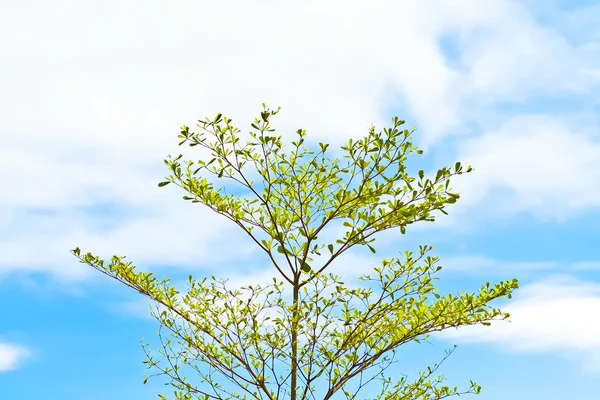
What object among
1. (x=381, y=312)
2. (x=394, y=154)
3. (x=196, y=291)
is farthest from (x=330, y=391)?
(x=394, y=154)

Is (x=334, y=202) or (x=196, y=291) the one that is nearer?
(x=334, y=202)

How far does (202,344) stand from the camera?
21.8 ft

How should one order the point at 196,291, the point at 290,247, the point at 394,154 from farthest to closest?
1. the point at 196,291
2. the point at 290,247
3. the point at 394,154

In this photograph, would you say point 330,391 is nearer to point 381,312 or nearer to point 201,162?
point 381,312

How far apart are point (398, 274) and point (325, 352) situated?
1.03 m

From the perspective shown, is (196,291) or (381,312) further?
(196,291)

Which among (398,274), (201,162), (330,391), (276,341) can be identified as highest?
(201,162)

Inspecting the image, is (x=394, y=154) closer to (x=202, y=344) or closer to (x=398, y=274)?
(x=398, y=274)

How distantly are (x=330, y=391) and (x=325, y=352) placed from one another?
0.44 m

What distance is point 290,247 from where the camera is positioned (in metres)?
6.41

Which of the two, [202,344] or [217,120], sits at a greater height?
[217,120]

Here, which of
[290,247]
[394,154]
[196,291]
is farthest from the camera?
[196,291]

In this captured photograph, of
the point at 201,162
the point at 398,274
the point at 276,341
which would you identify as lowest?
the point at 276,341

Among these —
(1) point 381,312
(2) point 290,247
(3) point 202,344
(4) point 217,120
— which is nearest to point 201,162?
(4) point 217,120
